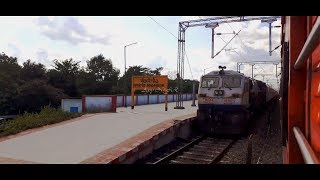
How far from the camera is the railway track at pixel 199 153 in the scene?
33.7 feet

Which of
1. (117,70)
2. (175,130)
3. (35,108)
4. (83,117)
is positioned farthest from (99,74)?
(175,130)

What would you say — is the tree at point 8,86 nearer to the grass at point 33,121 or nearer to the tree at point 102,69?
the tree at point 102,69

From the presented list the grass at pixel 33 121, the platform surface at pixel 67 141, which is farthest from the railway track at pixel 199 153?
the grass at pixel 33 121

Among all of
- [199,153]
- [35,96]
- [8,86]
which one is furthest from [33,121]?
[8,86]

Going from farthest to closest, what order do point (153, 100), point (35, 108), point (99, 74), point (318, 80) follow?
point (99, 74) → point (35, 108) → point (153, 100) → point (318, 80)

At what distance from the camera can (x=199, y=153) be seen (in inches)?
457

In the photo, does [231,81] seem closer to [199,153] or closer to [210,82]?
[210,82]

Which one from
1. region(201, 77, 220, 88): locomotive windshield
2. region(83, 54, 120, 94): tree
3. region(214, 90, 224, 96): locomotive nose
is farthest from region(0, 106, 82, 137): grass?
region(83, 54, 120, 94): tree

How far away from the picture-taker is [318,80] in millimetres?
2188

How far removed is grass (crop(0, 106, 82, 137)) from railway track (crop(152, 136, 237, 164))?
5.97m

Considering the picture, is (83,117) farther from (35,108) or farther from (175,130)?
(35,108)

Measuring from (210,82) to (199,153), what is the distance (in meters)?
5.07

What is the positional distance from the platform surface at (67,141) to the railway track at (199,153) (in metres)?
1.63
